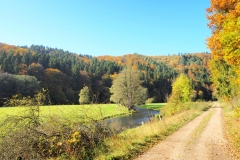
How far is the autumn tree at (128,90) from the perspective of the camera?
50250 mm

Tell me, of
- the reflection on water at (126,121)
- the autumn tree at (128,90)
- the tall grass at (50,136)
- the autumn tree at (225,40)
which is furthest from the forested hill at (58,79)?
the tall grass at (50,136)

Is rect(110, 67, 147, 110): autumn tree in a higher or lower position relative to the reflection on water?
higher

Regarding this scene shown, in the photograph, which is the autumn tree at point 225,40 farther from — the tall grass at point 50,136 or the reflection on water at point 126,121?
the tall grass at point 50,136

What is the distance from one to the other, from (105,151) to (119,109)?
39.4 metres

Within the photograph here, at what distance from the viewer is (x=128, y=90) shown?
5100cm

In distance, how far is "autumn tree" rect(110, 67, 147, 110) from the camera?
165ft

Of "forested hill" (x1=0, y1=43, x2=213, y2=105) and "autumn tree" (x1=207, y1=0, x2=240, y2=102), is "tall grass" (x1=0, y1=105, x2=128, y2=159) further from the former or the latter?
"forested hill" (x1=0, y1=43, x2=213, y2=105)

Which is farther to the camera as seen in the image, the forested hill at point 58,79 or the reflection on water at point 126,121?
the forested hill at point 58,79

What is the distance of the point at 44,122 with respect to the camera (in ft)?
35.6

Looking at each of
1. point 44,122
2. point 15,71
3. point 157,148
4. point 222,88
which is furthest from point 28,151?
point 15,71

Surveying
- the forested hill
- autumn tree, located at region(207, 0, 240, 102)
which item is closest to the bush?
autumn tree, located at region(207, 0, 240, 102)

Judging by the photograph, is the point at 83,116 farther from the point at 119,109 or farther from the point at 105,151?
the point at 119,109

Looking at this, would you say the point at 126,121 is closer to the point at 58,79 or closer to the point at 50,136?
the point at 50,136

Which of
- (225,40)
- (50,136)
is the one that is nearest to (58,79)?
(50,136)
